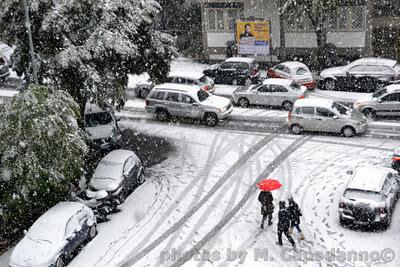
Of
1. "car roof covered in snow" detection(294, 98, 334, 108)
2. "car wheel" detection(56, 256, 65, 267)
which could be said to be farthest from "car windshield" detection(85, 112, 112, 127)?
"car wheel" detection(56, 256, 65, 267)

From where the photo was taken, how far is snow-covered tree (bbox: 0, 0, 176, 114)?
2219 centimetres

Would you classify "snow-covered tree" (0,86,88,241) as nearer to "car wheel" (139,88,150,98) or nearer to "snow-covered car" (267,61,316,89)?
"car wheel" (139,88,150,98)

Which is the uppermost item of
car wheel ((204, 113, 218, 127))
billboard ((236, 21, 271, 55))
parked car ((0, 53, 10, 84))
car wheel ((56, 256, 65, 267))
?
billboard ((236, 21, 271, 55))

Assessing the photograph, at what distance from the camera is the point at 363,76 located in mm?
30672

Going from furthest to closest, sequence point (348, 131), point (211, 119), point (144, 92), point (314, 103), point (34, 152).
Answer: point (144, 92) < point (211, 119) < point (314, 103) < point (348, 131) < point (34, 152)

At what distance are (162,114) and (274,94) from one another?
5.84 metres

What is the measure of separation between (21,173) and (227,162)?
8.83 m

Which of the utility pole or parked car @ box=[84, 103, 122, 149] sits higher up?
the utility pole

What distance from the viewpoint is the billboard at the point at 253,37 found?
3581cm

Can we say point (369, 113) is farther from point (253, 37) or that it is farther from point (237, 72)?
point (253, 37)

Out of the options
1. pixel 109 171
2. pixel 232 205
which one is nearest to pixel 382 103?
pixel 232 205

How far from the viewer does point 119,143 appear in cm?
2581

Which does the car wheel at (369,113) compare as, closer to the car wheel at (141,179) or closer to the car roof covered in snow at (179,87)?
the car roof covered in snow at (179,87)

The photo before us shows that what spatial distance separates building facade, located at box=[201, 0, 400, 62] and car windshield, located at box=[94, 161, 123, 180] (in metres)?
17.2
